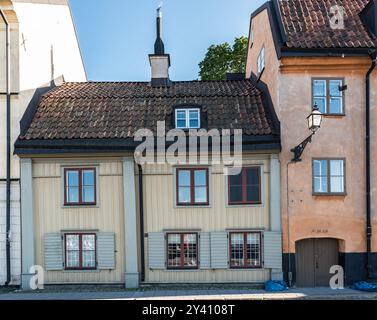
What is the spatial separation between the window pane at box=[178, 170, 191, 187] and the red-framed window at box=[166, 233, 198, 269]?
1.90 meters

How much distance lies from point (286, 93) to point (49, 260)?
35.3 feet

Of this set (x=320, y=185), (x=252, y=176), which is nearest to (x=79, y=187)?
(x=252, y=176)

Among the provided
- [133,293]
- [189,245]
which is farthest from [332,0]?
[133,293]

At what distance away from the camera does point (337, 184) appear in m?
12.9

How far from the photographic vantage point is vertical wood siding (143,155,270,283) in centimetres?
1301

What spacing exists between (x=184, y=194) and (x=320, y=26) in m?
8.48

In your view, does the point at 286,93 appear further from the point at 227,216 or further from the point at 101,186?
the point at 101,186

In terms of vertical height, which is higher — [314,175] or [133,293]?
[314,175]

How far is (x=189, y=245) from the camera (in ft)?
42.9

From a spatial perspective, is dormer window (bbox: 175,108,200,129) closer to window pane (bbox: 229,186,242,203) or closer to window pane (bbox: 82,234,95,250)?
window pane (bbox: 229,186,242,203)

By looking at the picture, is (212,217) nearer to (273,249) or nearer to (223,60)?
(273,249)

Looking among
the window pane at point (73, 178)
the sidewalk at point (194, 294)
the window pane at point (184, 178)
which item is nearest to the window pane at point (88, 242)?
the sidewalk at point (194, 294)

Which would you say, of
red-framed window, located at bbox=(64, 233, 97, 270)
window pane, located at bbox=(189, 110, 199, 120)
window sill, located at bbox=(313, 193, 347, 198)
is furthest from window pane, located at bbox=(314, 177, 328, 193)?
red-framed window, located at bbox=(64, 233, 97, 270)

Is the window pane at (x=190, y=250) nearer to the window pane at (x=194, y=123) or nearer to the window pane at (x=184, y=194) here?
the window pane at (x=184, y=194)
